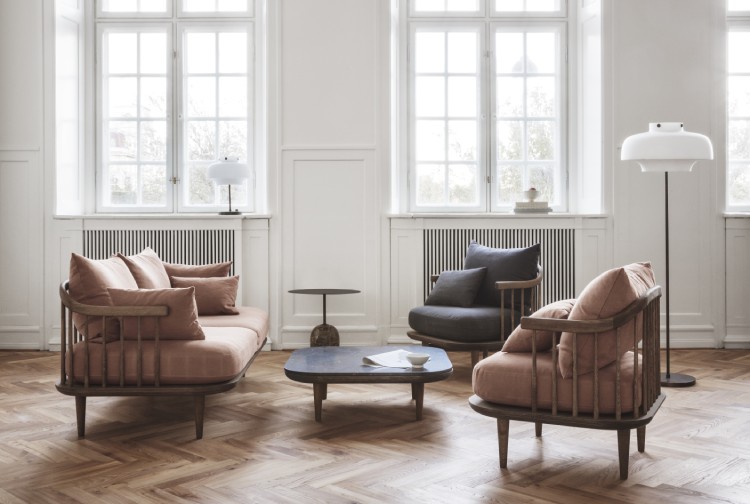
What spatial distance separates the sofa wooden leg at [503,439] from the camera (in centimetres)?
326

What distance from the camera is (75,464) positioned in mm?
3340

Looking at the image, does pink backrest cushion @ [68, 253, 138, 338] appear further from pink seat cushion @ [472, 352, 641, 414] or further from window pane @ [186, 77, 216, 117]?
window pane @ [186, 77, 216, 117]

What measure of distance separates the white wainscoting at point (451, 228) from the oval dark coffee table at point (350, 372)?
83.6 inches

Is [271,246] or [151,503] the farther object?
[271,246]

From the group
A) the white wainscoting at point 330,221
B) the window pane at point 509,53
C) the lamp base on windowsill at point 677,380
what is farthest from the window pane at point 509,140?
the lamp base on windowsill at point 677,380

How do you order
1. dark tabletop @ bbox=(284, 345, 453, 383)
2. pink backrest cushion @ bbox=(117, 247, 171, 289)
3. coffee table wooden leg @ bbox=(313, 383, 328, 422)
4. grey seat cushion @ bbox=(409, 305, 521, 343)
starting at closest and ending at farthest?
1. dark tabletop @ bbox=(284, 345, 453, 383)
2. coffee table wooden leg @ bbox=(313, 383, 328, 422)
3. pink backrest cushion @ bbox=(117, 247, 171, 289)
4. grey seat cushion @ bbox=(409, 305, 521, 343)

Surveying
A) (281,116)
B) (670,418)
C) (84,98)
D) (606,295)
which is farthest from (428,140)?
(606,295)

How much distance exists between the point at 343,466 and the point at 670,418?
1.93 m

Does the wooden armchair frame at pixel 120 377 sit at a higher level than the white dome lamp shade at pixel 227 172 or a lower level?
lower

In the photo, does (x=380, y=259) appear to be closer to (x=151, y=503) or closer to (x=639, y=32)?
(x=639, y=32)

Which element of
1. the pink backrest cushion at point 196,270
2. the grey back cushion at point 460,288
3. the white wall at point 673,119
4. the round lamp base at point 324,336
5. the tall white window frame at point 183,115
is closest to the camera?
the pink backrest cushion at point 196,270

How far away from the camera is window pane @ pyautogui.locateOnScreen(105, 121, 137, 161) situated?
693cm

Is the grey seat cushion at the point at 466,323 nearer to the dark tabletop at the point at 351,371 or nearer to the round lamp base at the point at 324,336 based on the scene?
the dark tabletop at the point at 351,371

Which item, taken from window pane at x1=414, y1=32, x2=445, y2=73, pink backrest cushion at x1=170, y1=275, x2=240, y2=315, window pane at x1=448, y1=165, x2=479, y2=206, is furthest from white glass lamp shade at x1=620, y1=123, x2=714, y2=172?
pink backrest cushion at x1=170, y1=275, x2=240, y2=315
